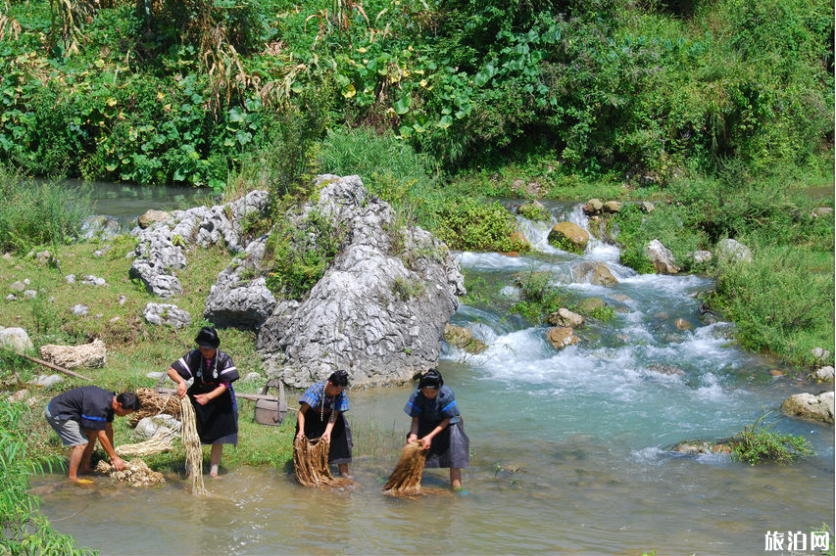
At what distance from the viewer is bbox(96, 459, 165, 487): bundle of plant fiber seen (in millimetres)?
6234

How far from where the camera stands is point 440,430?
254 inches

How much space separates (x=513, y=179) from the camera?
1673 cm

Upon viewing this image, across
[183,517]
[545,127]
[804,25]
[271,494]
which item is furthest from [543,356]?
[804,25]

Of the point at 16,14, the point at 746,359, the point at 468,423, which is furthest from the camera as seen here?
the point at 16,14

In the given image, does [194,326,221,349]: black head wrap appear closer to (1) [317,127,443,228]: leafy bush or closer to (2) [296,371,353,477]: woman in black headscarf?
(2) [296,371,353,477]: woman in black headscarf

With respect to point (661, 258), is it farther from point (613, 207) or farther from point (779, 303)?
point (779, 303)

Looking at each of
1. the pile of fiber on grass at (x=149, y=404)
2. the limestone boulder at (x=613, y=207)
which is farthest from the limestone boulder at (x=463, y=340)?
the limestone boulder at (x=613, y=207)

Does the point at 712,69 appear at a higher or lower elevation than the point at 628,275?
higher

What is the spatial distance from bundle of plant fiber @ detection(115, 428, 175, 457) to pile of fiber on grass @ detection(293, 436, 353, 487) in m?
1.18

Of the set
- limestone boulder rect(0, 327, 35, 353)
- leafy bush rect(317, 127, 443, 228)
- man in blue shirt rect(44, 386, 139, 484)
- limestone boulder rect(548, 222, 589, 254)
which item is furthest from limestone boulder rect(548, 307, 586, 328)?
limestone boulder rect(0, 327, 35, 353)

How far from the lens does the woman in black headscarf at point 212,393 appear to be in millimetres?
6367

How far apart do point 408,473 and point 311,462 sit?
0.78 metres

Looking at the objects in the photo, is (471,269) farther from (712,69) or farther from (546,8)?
(712,69)

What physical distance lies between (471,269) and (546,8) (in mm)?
7376
